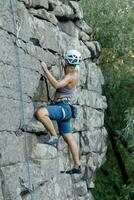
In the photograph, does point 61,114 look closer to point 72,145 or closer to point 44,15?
point 72,145

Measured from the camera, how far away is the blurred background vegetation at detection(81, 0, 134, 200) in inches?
505

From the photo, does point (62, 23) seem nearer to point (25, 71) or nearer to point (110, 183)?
point (25, 71)

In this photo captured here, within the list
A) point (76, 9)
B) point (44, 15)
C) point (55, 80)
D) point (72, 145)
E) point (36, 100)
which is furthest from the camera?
point (76, 9)

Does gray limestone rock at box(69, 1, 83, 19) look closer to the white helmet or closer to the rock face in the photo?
the rock face

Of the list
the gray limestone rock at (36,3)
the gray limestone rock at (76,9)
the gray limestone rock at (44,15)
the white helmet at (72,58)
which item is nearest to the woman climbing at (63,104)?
the white helmet at (72,58)

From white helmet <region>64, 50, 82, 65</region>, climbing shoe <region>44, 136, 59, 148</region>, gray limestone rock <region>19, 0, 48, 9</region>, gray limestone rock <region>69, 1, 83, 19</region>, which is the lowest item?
climbing shoe <region>44, 136, 59, 148</region>

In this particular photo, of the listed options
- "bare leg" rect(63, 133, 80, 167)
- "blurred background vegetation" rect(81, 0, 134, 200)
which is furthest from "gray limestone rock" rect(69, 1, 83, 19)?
"blurred background vegetation" rect(81, 0, 134, 200)

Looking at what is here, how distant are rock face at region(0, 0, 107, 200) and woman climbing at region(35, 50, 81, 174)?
0.43 ft

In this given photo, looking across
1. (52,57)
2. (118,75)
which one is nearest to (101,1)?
(118,75)

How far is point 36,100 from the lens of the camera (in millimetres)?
8250

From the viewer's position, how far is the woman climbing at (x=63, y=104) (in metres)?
8.09

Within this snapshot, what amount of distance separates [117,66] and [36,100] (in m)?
5.75

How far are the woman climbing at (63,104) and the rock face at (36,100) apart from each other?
0.13m

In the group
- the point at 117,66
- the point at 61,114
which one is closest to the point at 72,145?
the point at 61,114
